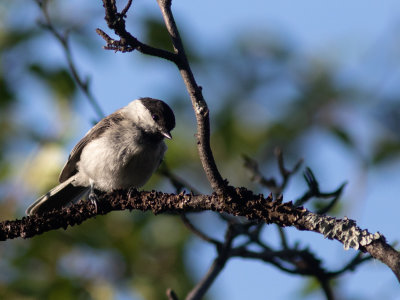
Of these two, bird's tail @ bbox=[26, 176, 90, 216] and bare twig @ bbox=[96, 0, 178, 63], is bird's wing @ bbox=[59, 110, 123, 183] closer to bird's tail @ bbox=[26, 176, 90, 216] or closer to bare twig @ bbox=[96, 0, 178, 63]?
bird's tail @ bbox=[26, 176, 90, 216]

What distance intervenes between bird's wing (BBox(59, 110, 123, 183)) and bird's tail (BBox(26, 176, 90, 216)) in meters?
0.08

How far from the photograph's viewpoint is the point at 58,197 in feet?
15.2

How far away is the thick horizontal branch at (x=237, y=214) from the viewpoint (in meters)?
1.80

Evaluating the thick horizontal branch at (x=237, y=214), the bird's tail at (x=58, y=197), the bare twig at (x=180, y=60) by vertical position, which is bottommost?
the thick horizontal branch at (x=237, y=214)

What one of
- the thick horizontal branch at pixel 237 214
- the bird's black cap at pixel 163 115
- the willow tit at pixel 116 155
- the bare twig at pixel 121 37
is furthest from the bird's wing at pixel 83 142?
the bare twig at pixel 121 37

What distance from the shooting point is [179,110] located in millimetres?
5062

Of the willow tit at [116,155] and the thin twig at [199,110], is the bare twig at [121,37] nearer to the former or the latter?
the thin twig at [199,110]

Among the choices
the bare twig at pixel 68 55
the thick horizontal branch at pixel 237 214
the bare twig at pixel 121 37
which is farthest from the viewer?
the bare twig at pixel 68 55

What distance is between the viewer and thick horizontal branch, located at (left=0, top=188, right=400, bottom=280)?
180 cm

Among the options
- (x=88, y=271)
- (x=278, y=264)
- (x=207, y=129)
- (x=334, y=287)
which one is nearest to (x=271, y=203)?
(x=207, y=129)

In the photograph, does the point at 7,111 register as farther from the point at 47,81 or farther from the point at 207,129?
the point at 207,129

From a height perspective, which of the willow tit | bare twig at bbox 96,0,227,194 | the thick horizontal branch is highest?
the willow tit

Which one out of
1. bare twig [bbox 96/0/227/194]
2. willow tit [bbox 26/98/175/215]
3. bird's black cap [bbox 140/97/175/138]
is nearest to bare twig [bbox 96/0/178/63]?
bare twig [bbox 96/0/227/194]

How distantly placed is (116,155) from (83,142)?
2.00 ft
